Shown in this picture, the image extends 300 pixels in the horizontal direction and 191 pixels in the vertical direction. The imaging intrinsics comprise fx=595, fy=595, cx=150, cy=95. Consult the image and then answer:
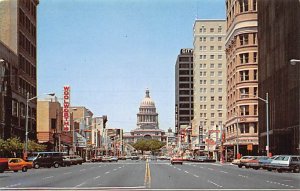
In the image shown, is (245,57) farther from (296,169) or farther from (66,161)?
(296,169)

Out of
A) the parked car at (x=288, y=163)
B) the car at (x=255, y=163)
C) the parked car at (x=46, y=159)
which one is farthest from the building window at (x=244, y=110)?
the parked car at (x=288, y=163)

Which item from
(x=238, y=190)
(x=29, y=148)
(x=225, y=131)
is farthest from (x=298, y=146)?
(x=225, y=131)

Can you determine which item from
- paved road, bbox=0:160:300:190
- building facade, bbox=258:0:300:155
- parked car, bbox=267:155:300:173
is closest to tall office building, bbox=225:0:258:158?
building facade, bbox=258:0:300:155

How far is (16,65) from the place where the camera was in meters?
91.8

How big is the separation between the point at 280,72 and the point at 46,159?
34.0 m

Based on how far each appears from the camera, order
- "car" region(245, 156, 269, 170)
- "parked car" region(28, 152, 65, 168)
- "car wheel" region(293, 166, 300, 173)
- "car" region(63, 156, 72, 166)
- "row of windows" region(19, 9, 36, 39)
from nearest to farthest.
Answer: "car wheel" region(293, 166, 300, 173) < "car" region(245, 156, 269, 170) < "parked car" region(28, 152, 65, 168) < "car" region(63, 156, 72, 166) < "row of windows" region(19, 9, 36, 39)

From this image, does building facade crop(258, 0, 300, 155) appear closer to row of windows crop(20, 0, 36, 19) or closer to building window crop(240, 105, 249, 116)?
building window crop(240, 105, 249, 116)

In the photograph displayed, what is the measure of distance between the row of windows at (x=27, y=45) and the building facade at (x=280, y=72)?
39.1m

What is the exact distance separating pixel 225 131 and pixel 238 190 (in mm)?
109899

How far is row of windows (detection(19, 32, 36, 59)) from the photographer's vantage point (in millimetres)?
95938

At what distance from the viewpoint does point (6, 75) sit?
275 ft

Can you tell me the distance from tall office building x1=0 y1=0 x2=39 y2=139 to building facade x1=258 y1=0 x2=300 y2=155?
38.2 m

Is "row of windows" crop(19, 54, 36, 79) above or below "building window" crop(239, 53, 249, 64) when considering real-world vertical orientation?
below

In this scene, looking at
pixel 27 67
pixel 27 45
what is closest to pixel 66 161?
pixel 27 67
